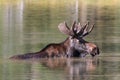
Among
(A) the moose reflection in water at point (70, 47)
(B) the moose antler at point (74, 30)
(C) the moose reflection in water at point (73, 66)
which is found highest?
(B) the moose antler at point (74, 30)

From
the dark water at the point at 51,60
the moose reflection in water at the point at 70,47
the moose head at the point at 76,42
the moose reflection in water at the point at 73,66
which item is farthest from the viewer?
the moose head at the point at 76,42

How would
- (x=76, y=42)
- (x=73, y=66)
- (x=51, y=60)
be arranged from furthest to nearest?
(x=76, y=42)
(x=51, y=60)
(x=73, y=66)

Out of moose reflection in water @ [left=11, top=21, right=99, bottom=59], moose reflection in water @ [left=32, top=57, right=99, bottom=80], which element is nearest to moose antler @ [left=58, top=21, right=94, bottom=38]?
moose reflection in water @ [left=11, top=21, right=99, bottom=59]

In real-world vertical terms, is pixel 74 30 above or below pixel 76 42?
above

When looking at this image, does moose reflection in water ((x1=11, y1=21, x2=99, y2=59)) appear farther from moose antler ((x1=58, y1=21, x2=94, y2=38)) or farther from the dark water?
the dark water

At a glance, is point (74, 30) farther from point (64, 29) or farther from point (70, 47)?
point (70, 47)

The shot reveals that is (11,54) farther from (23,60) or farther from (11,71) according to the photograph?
(11,71)

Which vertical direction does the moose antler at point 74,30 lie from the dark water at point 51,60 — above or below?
above

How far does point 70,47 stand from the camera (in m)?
21.3

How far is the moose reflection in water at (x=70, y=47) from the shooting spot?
69.7ft

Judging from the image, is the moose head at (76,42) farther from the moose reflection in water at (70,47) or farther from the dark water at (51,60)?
the dark water at (51,60)

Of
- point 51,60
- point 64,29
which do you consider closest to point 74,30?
point 64,29

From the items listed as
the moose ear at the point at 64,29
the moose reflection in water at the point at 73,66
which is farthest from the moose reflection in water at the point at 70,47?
the moose reflection in water at the point at 73,66

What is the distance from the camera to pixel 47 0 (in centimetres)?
6538
